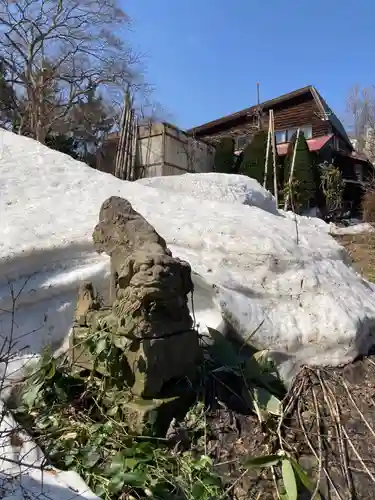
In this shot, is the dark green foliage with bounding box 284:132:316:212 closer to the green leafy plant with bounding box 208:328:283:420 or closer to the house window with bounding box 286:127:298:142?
the house window with bounding box 286:127:298:142

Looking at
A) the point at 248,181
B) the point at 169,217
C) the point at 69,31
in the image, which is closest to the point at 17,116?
the point at 69,31

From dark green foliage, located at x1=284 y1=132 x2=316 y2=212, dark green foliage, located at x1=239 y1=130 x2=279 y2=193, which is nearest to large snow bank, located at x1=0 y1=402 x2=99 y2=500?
dark green foliage, located at x1=284 y1=132 x2=316 y2=212

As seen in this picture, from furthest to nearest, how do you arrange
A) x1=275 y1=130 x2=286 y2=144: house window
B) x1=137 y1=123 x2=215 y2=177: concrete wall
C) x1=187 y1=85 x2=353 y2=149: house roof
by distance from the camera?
1. x1=275 y1=130 x2=286 y2=144: house window
2. x1=187 y1=85 x2=353 y2=149: house roof
3. x1=137 y1=123 x2=215 y2=177: concrete wall

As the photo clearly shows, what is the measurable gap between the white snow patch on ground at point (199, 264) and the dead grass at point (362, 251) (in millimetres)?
3156

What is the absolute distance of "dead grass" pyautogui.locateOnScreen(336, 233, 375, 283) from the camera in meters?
7.02

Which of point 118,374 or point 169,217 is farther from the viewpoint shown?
point 169,217

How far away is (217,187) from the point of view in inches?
197

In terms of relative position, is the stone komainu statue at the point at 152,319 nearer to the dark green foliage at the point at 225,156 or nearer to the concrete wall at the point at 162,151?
the concrete wall at the point at 162,151

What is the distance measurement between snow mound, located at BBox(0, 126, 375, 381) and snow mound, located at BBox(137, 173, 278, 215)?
2.74 feet

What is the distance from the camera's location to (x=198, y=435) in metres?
2.17

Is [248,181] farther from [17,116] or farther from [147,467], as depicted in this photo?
[17,116]

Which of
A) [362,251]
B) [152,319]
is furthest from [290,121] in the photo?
[152,319]

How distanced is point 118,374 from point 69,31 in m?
16.0

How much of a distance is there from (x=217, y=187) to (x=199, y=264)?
2.00 meters
